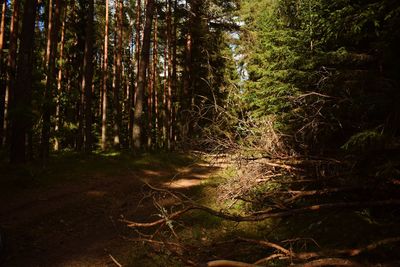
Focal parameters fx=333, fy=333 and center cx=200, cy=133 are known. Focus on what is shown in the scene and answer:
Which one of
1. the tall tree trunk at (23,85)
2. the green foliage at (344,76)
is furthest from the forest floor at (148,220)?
the green foliage at (344,76)

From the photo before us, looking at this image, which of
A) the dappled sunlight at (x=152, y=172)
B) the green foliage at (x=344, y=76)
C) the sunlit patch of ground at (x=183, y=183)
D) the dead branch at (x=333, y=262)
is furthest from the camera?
the dappled sunlight at (x=152, y=172)

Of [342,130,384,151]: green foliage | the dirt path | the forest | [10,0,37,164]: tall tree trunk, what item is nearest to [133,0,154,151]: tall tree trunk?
the forest

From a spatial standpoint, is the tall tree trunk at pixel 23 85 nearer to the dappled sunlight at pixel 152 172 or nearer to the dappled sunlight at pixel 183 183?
the dappled sunlight at pixel 152 172

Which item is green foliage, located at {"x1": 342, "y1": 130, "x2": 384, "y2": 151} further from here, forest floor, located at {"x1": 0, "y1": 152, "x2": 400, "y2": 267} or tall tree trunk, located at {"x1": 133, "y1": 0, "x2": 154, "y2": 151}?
tall tree trunk, located at {"x1": 133, "y1": 0, "x2": 154, "y2": 151}

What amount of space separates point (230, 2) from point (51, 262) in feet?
66.7

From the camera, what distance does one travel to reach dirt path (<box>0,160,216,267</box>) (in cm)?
650

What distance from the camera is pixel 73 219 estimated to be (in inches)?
340

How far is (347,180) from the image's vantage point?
559 centimetres

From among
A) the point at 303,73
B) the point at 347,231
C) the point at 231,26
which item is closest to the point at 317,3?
the point at 303,73

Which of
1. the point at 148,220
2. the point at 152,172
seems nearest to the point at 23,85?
the point at 152,172

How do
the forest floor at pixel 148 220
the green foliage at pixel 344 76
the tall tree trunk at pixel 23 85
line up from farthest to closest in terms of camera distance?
the tall tree trunk at pixel 23 85 → the green foliage at pixel 344 76 → the forest floor at pixel 148 220

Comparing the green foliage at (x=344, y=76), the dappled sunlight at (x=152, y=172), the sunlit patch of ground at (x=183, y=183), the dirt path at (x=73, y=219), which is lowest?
the dirt path at (x=73, y=219)

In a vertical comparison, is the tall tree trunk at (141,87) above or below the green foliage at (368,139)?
above

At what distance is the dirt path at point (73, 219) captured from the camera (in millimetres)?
6504
